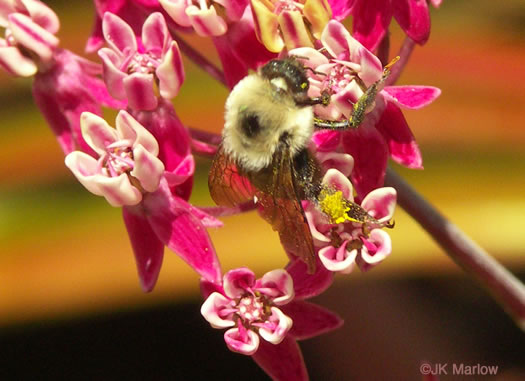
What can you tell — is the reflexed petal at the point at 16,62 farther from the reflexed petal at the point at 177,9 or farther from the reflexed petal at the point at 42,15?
the reflexed petal at the point at 177,9

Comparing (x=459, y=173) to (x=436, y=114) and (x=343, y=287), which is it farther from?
(x=343, y=287)

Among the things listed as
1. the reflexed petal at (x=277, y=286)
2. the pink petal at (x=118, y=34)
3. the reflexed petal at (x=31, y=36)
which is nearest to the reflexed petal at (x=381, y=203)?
the reflexed petal at (x=277, y=286)

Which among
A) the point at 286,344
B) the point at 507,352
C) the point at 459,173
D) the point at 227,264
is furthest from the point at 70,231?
the point at 507,352

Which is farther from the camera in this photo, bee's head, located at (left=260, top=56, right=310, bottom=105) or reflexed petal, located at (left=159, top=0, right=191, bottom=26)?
reflexed petal, located at (left=159, top=0, right=191, bottom=26)

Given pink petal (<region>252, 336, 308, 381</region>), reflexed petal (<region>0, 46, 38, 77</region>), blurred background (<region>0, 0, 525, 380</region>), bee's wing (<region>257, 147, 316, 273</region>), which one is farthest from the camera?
blurred background (<region>0, 0, 525, 380</region>)

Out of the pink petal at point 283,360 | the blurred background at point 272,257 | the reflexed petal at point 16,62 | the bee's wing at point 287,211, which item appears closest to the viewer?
the bee's wing at point 287,211

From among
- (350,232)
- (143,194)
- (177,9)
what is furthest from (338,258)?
(177,9)

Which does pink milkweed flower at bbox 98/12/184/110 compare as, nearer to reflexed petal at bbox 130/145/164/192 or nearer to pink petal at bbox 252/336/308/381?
reflexed petal at bbox 130/145/164/192

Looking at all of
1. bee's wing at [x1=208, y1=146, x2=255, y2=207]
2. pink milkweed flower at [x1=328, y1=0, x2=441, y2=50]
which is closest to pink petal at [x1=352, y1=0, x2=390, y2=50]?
pink milkweed flower at [x1=328, y1=0, x2=441, y2=50]
